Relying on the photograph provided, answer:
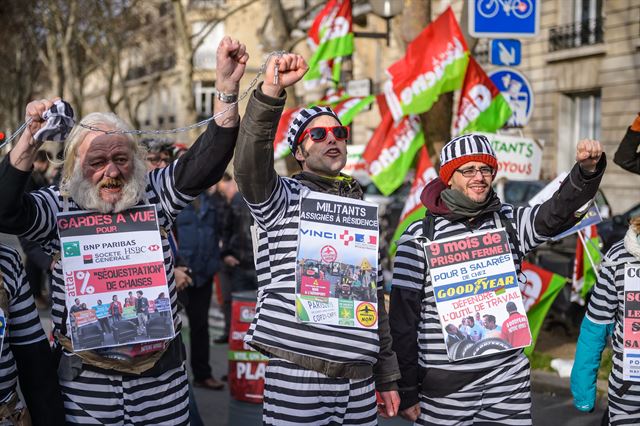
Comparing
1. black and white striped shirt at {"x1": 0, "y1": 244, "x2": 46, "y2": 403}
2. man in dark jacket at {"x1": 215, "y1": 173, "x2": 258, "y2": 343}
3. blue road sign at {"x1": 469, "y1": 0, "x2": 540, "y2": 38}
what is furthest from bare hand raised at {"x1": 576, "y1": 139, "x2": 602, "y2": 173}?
man in dark jacket at {"x1": 215, "y1": 173, "x2": 258, "y2": 343}

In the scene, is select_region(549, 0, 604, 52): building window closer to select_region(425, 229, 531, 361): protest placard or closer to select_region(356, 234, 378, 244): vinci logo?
select_region(425, 229, 531, 361): protest placard

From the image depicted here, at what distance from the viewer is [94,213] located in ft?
11.0

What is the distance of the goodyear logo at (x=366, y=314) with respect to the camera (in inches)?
135

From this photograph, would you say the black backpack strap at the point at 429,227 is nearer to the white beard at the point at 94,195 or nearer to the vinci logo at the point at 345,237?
the vinci logo at the point at 345,237

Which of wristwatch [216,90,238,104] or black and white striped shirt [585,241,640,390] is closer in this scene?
wristwatch [216,90,238,104]

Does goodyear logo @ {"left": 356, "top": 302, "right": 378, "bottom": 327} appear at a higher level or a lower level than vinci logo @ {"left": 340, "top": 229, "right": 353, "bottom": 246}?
lower

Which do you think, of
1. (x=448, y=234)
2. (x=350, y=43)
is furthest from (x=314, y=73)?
(x=448, y=234)

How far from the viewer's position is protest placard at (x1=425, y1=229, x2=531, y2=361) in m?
3.84

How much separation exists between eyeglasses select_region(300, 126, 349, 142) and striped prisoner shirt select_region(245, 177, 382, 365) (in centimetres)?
21

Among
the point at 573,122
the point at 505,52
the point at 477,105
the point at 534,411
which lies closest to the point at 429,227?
the point at 534,411

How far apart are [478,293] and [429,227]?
0.36 metres

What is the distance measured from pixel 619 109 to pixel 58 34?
17.4 m

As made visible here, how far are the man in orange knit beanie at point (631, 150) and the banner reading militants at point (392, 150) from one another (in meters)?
4.00

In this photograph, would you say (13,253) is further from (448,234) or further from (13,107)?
(13,107)
